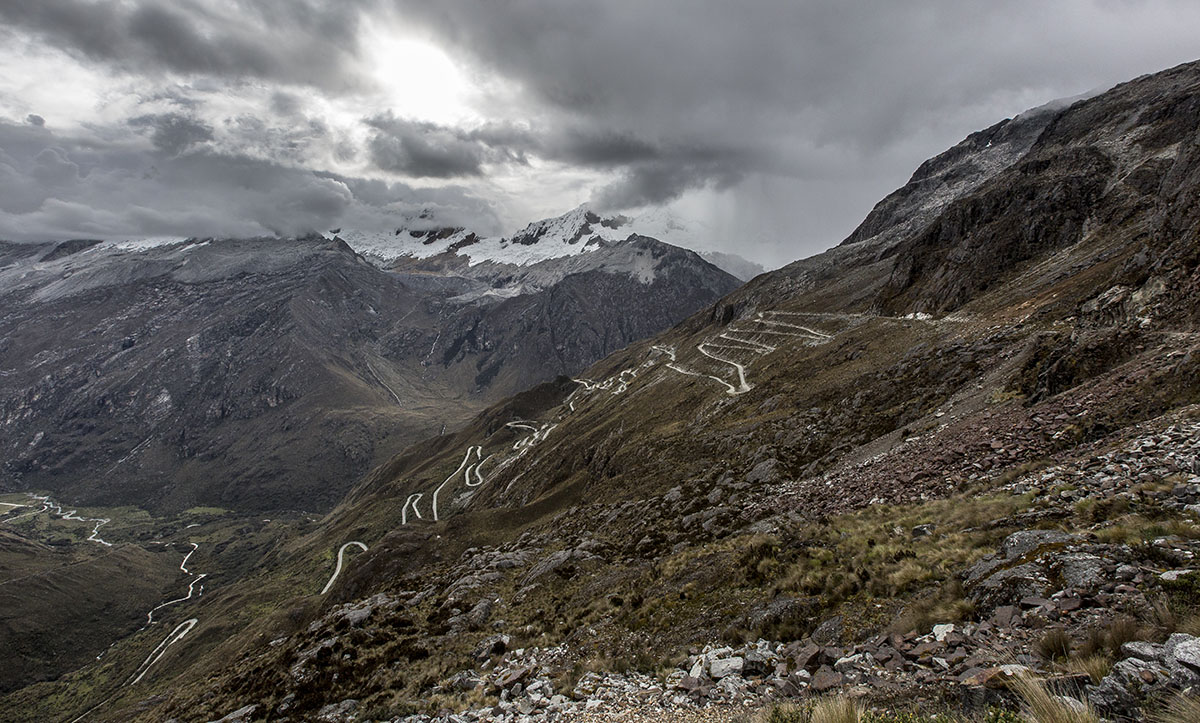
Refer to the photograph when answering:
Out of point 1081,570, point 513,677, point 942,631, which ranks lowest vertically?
point 513,677

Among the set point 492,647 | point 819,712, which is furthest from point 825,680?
point 492,647

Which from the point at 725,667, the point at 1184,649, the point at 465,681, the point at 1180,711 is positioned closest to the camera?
the point at 1180,711

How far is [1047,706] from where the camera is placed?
7.02 m

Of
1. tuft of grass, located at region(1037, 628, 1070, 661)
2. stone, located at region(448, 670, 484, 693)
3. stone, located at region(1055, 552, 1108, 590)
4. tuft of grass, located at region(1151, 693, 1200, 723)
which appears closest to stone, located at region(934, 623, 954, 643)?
tuft of grass, located at region(1037, 628, 1070, 661)

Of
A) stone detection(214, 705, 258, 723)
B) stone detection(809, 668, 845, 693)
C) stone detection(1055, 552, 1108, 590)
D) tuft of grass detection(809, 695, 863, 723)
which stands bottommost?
stone detection(214, 705, 258, 723)

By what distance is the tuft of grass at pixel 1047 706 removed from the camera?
21.9 feet

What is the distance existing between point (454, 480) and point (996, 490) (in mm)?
173043

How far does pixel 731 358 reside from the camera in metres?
120

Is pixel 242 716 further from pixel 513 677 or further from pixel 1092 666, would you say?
pixel 1092 666

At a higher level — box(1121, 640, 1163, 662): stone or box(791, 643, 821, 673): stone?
box(1121, 640, 1163, 662): stone

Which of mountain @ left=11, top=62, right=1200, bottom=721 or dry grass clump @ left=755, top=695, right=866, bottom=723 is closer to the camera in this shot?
dry grass clump @ left=755, top=695, right=866, bottom=723

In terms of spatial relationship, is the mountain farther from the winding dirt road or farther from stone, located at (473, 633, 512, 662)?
the winding dirt road

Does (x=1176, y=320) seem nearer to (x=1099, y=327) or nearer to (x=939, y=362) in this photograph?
(x=1099, y=327)

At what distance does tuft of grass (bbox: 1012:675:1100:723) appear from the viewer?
21.9 ft
